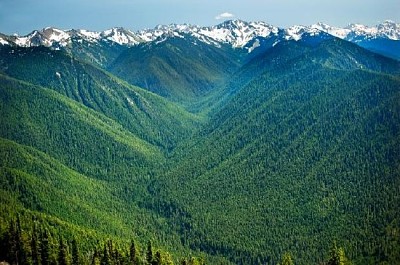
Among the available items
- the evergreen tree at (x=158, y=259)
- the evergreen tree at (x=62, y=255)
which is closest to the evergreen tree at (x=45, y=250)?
the evergreen tree at (x=62, y=255)

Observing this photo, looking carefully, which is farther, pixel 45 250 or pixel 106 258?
pixel 45 250

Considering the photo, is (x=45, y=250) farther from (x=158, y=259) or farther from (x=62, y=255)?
(x=158, y=259)

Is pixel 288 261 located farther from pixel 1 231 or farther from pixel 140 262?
pixel 1 231

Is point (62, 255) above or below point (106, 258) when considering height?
above

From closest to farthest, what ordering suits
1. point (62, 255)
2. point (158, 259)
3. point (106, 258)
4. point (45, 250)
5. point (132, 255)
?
1. point (62, 255)
2. point (106, 258)
3. point (158, 259)
4. point (45, 250)
5. point (132, 255)

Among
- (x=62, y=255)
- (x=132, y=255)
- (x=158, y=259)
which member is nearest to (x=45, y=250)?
(x=62, y=255)

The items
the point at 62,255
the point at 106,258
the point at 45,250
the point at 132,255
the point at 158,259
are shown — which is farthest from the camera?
A: the point at 132,255

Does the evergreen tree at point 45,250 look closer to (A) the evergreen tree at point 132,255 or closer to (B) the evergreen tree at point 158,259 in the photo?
(A) the evergreen tree at point 132,255

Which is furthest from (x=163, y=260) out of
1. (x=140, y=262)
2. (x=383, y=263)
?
(x=383, y=263)

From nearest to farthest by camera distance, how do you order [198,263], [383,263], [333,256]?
[333,256], [198,263], [383,263]

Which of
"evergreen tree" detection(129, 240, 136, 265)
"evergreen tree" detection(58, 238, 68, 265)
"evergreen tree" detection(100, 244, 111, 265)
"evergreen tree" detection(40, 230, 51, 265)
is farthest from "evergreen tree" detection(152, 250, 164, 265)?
"evergreen tree" detection(40, 230, 51, 265)

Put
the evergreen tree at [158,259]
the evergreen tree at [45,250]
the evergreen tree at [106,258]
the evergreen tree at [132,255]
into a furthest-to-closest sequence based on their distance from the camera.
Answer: the evergreen tree at [132,255], the evergreen tree at [45,250], the evergreen tree at [158,259], the evergreen tree at [106,258]
